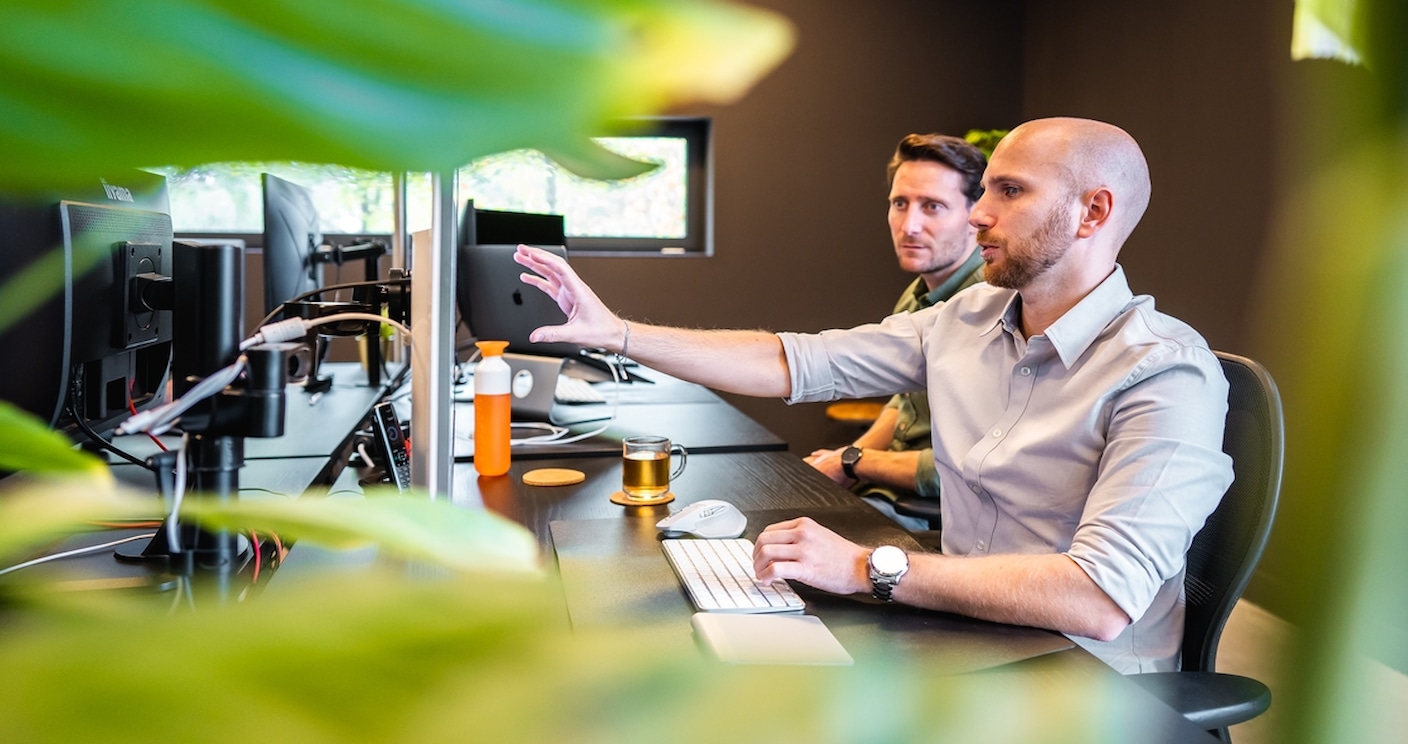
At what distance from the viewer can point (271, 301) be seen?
83.6 inches

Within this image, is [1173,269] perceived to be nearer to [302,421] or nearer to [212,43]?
[302,421]

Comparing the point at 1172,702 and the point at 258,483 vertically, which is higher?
the point at 258,483

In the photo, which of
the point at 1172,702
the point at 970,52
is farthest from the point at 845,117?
the point at 1172,702

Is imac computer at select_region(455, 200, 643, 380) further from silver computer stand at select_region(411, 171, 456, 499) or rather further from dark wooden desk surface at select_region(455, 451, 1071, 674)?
silver computer stand at select_region(411, 171, 456, 499)

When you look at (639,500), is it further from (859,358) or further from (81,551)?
(81,551)

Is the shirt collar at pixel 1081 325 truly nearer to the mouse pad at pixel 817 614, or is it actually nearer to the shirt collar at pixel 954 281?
the mouse pad at pixel 817 614

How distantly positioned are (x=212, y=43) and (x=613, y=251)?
15.0ft

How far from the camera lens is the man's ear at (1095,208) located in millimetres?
1644

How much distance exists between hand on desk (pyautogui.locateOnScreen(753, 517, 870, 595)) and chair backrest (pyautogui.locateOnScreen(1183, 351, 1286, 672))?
1.79 ft

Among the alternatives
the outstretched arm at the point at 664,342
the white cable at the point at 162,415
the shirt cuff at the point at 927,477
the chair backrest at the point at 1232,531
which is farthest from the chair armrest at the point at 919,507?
the white cable at the point at 162,415

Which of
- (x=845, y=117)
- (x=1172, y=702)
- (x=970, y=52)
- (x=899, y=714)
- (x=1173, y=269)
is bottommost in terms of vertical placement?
(x=1172, y=702)

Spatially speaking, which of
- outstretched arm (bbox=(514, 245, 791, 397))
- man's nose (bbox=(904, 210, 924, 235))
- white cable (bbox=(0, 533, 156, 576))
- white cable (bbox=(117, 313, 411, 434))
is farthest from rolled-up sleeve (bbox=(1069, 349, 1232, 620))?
man's nose (bbox=(904, 210, 924, 235))

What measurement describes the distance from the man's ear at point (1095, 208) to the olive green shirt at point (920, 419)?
69 cm

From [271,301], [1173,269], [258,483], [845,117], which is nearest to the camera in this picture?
[258,483]
